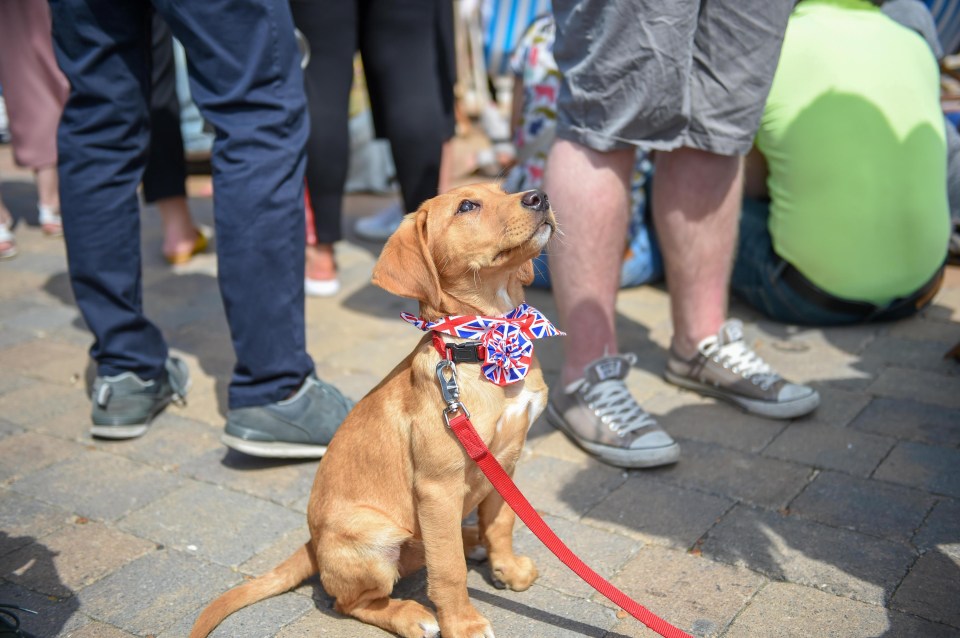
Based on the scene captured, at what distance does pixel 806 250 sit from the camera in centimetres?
362

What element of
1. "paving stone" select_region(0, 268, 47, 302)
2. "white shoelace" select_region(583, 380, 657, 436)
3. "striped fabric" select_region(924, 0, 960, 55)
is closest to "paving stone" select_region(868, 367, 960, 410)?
"white shoelace" select_region(583, 380, 657, 436)

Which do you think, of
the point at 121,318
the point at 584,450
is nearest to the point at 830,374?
the point at 584,450

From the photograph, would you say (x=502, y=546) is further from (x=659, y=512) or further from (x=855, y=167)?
(x=855, y=167)

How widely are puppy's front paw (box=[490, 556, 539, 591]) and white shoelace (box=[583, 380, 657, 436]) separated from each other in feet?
2.27

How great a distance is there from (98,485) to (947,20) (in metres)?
4.99

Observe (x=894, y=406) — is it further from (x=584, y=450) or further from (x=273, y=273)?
(x=273, y=273)

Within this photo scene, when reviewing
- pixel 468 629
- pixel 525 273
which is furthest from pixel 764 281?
pixel 468 629

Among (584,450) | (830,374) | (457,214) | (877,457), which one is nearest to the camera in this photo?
(457,214)

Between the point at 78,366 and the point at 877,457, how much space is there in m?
3.07

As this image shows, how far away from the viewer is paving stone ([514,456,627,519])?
8.61 ft

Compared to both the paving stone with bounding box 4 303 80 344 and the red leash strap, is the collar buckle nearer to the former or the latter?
the red leash strap

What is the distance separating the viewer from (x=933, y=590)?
210 cm

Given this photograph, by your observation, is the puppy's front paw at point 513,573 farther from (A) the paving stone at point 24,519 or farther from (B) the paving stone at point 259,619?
(A) the paving stone at point 24,519

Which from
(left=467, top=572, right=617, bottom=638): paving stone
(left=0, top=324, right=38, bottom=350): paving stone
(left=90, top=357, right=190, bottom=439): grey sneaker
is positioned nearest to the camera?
(left=467, top=572, right=617, bottom=638): paving stone
